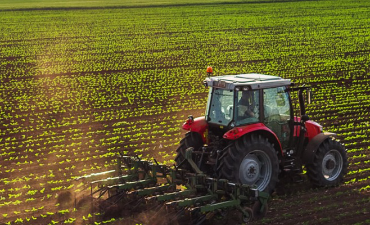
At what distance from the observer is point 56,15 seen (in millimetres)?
58219

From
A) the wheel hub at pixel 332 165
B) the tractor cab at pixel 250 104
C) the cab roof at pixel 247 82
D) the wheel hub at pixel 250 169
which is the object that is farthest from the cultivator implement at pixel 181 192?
the wheel hub at pixel 332 165

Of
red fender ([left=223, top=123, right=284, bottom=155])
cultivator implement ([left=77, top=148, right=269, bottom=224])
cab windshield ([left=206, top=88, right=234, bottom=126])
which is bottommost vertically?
cultivator implement ([left=77, top=148, right=269, bottom=224])

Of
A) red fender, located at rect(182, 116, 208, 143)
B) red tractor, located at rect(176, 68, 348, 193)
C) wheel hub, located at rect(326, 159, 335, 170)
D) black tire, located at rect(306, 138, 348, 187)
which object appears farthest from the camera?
wheel hub, located at rect(326, 159, 335, 170)

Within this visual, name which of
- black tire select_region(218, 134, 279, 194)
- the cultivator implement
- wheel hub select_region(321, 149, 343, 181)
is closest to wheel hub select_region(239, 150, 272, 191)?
black tire select_region(218, 134, 279, 194)

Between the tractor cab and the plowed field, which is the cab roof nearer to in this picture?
the tractor cab

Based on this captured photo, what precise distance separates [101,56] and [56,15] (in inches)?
1080

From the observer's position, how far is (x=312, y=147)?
38.1 feet

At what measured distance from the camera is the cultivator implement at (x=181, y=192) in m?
9.83

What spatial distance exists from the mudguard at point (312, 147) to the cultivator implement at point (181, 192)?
74.9 inches

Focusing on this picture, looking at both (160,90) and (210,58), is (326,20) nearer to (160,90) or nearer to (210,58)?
(210,58)

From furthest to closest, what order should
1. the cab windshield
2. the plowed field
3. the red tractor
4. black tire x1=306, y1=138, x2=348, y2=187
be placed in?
black tire x1=306, y1=138, x2=348, y2=187, the plowed field, the cab windshield, the red tractor

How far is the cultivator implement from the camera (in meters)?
9.83

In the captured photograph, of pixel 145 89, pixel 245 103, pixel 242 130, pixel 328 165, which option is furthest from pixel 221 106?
pixel 145 89

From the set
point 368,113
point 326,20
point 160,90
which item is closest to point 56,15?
point 326,20
